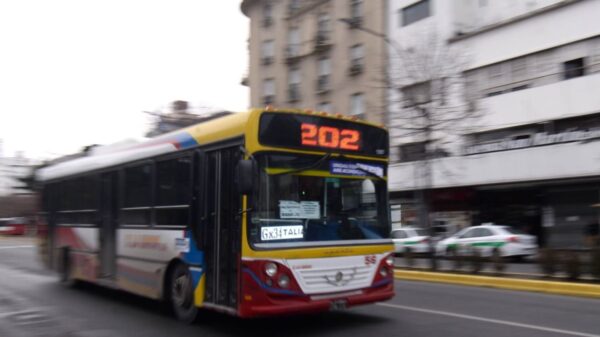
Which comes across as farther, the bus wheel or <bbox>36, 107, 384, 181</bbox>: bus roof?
the bus wheel

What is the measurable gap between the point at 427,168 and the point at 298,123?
547 inches

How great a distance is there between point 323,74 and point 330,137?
31.6 m

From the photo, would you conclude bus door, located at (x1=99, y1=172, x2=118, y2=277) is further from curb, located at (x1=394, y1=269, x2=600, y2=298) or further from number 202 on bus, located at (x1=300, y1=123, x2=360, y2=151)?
curb, located at (x1=394, y1=269, x2=600, y2=298)

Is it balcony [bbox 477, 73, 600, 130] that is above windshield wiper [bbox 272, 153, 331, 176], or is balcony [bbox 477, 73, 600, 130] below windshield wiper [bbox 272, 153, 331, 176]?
above

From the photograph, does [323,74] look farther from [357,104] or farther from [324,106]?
[357,104]

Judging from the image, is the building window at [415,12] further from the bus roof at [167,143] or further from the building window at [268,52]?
the bus roof at [167,143]

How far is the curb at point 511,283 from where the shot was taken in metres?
11.4

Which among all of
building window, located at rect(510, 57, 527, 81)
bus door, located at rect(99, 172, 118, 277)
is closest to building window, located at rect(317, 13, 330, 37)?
building window, located at rect(510, 57, 527, 81)

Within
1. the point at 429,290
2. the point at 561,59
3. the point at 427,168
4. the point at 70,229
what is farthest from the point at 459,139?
the point at 70,229

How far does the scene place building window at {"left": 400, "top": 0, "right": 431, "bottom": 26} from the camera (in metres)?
31.0

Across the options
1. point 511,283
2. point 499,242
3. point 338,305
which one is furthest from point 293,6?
point 338,305

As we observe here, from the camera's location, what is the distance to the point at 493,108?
2675 cm

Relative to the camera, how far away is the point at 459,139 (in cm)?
2717

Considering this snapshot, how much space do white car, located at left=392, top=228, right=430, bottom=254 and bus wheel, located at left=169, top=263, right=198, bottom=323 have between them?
16.8 metres
